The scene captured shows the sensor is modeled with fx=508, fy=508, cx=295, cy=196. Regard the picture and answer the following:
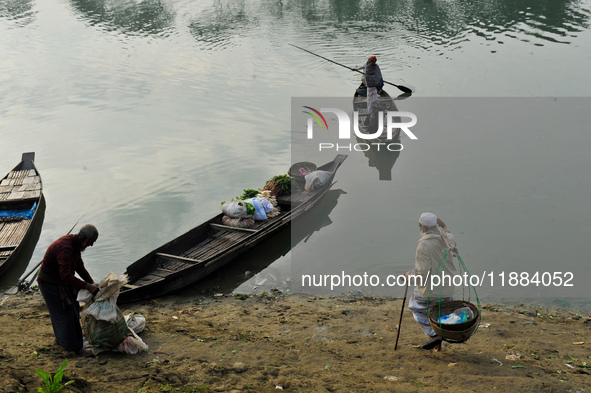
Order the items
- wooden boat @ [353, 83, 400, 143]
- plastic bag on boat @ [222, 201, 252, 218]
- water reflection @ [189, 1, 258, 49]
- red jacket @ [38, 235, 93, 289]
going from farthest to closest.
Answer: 1. water reflection @ [189, 1, 258, 49]
2. wooden boat @ [353, 83, 400, 143]
3. plastic bag on boat @ [222, 201, 252, 218]
4. red jacket @ [38, 235, 93, 289]

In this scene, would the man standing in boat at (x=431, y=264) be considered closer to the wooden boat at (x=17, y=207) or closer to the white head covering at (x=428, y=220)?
the white head covering at (x=428, y=220)

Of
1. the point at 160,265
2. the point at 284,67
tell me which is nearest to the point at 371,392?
the point at 160,265

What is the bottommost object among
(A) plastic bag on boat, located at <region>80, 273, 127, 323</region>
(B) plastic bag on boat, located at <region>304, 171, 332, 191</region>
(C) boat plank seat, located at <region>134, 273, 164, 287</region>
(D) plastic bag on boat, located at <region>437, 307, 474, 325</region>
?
(C) boat plank seat, located at <region>134, 273, 164, 287</region>

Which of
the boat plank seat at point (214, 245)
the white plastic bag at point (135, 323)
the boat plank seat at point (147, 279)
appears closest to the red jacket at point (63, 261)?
the white plastic bag at point (135, 323)

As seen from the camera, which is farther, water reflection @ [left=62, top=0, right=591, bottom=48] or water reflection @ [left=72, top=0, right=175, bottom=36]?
water reflection @ [left=72, top=0, right=175, bottom=36]

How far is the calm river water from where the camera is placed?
10.1m

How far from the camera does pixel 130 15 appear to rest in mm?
28438

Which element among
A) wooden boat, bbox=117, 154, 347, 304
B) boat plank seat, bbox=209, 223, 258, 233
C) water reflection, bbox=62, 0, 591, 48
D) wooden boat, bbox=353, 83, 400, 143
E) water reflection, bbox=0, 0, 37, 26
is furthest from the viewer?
water reflection, bbox=0, 0, 37, 26

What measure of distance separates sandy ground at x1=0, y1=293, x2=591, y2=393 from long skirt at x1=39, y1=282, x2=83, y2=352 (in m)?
0.15

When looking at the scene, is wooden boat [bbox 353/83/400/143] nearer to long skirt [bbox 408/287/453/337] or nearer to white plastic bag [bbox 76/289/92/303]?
long skirt [bbox 408/287/453/337]

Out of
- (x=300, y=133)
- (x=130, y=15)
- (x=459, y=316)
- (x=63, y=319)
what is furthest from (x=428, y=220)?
(x=130, y=15)

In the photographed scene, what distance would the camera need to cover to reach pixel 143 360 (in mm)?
5633

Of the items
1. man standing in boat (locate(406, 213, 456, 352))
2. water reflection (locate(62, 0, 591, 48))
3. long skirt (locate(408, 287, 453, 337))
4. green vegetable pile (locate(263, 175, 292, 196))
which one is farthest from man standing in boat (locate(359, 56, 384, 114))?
long skirt (locate(408, 287, 453, 337))

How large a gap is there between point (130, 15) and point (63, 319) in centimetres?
2641
